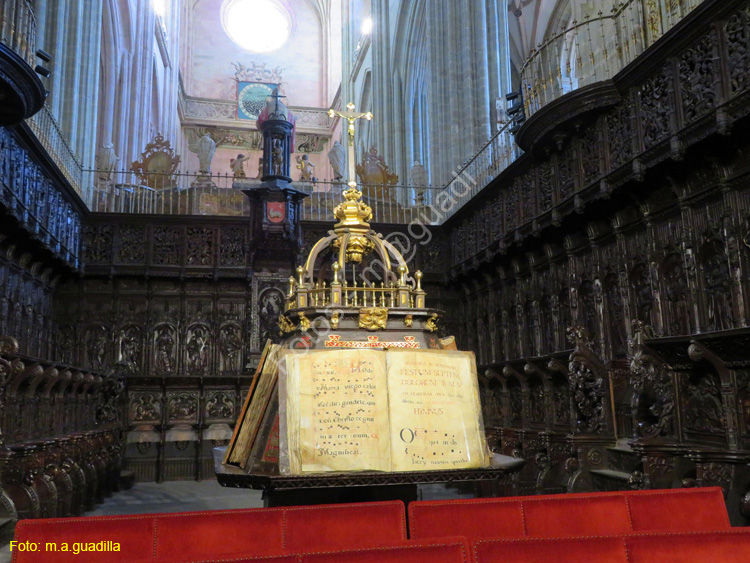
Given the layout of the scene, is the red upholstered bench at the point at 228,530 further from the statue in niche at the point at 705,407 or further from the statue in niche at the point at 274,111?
the statue in niche at the point at 274,111

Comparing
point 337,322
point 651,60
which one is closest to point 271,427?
point 337,322

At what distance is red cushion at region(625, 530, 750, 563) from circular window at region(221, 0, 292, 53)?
132 ft

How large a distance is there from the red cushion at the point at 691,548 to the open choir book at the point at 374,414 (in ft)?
3.13

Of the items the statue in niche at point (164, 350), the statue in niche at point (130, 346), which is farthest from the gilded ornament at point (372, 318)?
the statue in niche at point (130, 346)

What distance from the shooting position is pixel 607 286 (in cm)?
805

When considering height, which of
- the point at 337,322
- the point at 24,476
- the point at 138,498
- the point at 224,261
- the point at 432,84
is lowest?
the point at 138,498

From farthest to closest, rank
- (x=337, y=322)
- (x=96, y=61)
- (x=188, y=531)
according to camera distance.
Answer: (x=96, y=61) → (x=337, y=322) → (x=188, y=531)

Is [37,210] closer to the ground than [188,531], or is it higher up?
higher up

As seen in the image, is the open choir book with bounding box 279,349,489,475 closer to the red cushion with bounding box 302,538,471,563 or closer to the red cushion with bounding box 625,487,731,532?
the red cushion with bounding box 625,487,731,532

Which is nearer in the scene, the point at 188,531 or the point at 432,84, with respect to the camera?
the point at 188,531

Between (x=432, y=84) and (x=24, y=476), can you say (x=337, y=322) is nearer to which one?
(x=24, y=476)

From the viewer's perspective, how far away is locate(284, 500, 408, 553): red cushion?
2182 mm

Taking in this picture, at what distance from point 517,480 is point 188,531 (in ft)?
17.9

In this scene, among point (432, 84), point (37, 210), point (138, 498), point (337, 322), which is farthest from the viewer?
point (432, 84)
